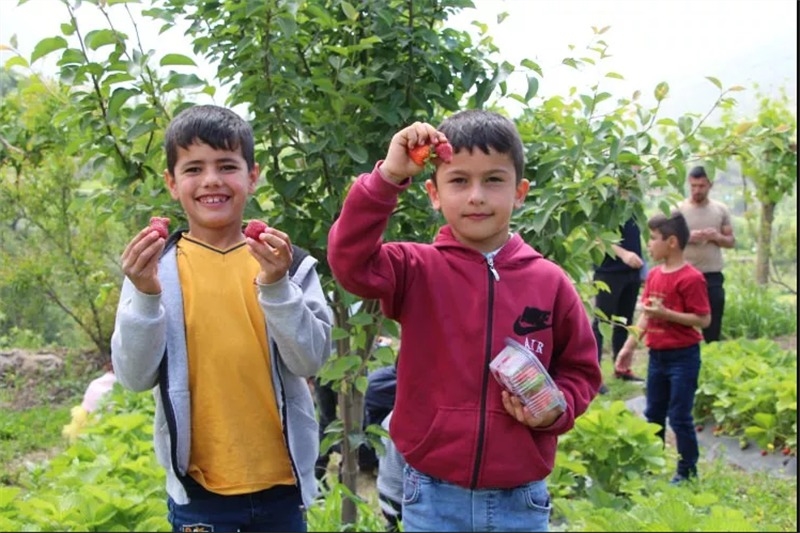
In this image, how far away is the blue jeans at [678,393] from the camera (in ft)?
13.2

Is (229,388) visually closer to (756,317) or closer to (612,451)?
(612,451)

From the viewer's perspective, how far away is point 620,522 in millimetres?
1397

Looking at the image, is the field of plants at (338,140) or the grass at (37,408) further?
the grass at (37,408)

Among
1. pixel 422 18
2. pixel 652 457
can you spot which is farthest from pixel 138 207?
pixel 652 457

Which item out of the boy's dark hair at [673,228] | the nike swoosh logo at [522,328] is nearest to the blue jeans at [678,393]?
the boy's dark hair at [673,228]

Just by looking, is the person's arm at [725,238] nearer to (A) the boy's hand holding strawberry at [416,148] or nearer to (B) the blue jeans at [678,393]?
(B) the blue jeans at [678,393]

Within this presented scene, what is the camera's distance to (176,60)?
225cm

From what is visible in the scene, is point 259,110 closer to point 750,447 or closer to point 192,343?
point 192,343

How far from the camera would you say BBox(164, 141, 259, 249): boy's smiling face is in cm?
186

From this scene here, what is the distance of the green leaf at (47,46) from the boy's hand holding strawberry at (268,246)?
1.00 m

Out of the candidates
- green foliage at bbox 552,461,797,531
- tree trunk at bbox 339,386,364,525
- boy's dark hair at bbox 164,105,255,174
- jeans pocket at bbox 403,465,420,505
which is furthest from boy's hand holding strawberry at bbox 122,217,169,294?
tree trunk at bbox 339,386,364,525

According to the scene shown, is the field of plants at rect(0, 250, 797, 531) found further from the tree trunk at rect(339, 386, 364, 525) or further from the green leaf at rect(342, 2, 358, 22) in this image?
the green leaf at rect(342, 2, 358, 22)

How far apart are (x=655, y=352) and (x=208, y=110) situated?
9.47 feet

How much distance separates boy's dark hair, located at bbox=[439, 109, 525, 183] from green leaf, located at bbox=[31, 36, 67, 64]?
1.13 metres
